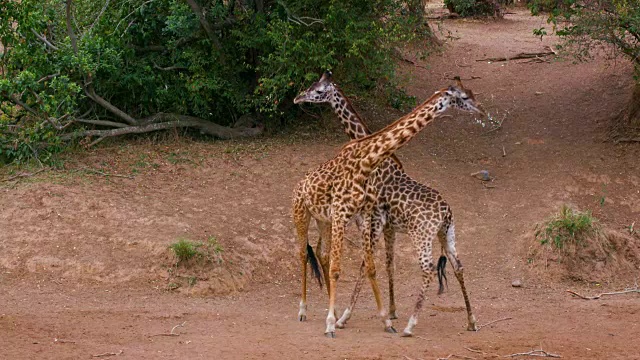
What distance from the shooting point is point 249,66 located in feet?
44.7

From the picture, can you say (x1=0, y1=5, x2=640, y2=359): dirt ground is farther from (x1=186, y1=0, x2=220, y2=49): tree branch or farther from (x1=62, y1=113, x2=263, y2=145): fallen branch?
(x1=186, y1=0, x2=220, y2=49): tree branch

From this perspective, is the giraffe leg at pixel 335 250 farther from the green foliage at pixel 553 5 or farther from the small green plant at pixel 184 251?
the green foliage at pixel 553 5

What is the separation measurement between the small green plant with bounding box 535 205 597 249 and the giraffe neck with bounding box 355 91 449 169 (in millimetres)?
3186

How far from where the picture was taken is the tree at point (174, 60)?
12250mm

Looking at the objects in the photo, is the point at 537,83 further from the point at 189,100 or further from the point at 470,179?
the point at 189,100

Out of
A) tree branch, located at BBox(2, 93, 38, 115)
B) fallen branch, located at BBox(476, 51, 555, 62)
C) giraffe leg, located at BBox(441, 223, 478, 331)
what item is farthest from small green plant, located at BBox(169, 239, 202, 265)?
fallen branch, located at BBox(476, 51, 555, 62)

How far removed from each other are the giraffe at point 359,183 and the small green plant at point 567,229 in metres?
2.80

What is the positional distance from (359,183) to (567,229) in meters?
3.54

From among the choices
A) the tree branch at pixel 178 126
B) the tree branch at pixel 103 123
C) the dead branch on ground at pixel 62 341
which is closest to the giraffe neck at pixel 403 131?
the dead branch on ground at pixel 62 341

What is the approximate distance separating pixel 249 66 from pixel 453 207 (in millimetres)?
3970

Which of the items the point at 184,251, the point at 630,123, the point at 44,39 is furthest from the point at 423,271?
the point at 44,39

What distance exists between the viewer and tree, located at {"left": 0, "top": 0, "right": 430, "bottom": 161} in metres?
12.2

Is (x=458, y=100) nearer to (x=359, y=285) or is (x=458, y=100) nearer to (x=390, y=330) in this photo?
(x=359, y=285)

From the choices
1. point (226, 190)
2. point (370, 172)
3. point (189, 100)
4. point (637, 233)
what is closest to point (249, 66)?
point (189, 100)
